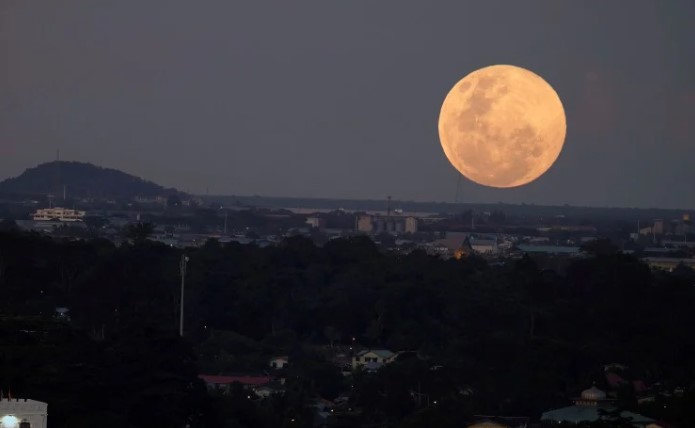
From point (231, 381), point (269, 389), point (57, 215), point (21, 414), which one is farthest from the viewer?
point (57, 215)

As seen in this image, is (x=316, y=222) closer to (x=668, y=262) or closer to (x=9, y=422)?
(x=668, y=262)

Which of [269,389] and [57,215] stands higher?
[57,215]

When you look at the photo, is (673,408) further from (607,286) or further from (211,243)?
(211,243)

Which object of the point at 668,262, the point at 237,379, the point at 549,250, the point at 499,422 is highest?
the point at 549,250

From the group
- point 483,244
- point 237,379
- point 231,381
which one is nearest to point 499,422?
point 231,381

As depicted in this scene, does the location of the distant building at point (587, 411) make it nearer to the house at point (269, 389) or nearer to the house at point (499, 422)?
the house at point (499, 422)

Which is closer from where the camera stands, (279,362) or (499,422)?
(499,422)

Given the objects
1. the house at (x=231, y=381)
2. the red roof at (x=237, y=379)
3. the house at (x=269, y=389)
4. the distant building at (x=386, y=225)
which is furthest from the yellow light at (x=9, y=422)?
the distant building at (x=386, y=225)
